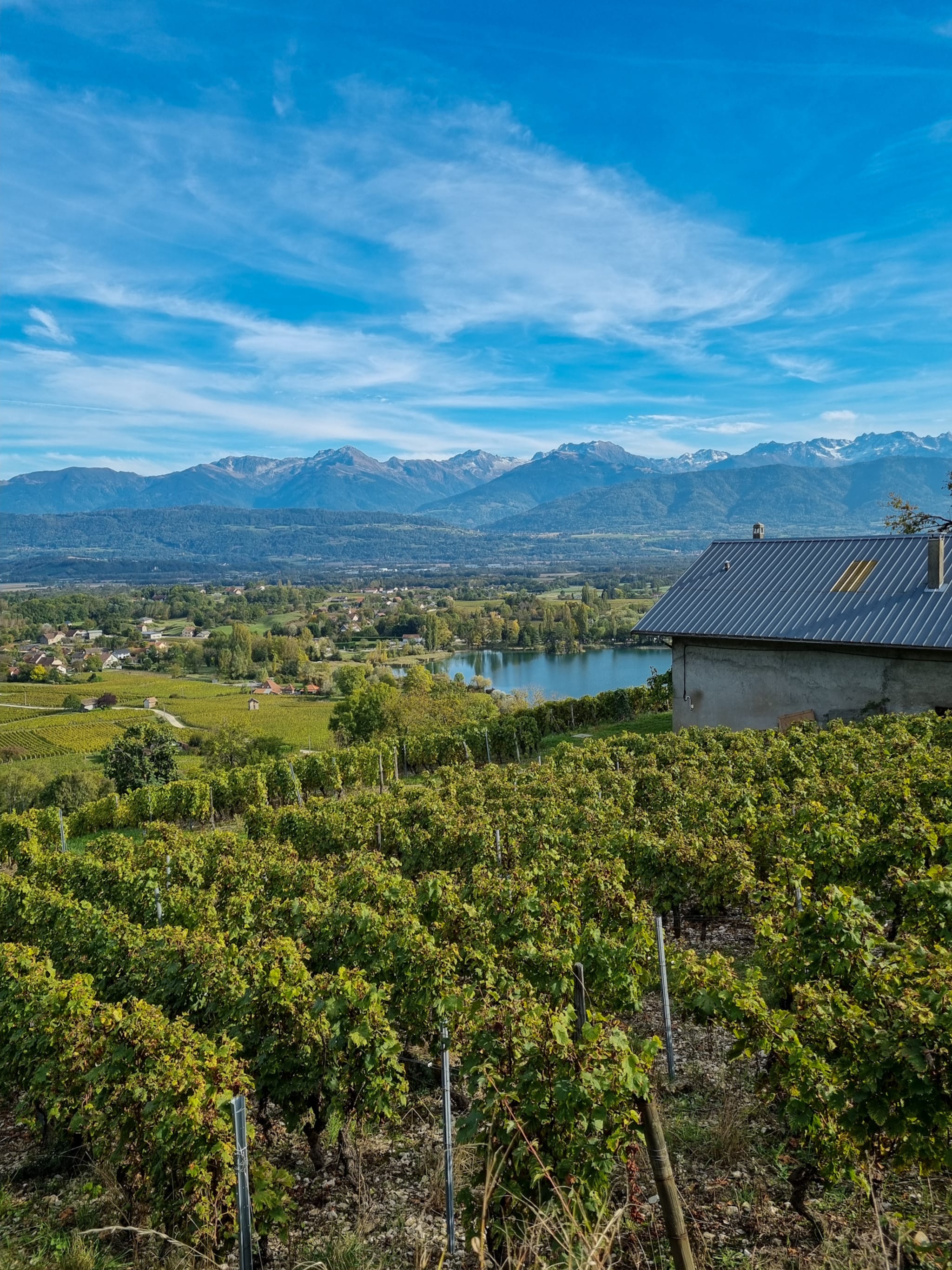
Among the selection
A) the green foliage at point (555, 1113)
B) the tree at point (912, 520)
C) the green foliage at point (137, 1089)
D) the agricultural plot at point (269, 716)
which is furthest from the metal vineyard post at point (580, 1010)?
the agricultural plot at point (269, 716)

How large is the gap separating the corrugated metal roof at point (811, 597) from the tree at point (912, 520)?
415 centimetres

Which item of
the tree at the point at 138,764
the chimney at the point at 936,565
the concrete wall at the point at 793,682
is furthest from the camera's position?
the tree at the point at 138,764

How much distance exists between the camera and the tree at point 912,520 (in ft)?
79.6

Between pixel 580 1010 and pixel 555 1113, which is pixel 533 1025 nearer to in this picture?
pixel 580 1010

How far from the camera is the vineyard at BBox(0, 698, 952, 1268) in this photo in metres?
4.21

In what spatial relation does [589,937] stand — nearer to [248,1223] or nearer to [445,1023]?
[445,1023]

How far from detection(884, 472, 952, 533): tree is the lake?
49.2 metres

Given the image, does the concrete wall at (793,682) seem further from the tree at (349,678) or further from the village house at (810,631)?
the tree at (349,678)

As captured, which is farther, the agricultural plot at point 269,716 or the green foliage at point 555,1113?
the agricultural plot at point 269,716

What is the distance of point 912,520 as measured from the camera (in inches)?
1040

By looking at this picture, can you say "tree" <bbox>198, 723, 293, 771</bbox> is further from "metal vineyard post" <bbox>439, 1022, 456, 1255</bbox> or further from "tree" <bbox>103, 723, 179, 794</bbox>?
"metal vineyard post" <bbox>439, 1022, 456, 1255</bbox>

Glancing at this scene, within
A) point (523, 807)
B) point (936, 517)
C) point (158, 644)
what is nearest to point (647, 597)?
point (158, 644)

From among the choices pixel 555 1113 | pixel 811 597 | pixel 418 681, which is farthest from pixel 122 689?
pixel 555 1113

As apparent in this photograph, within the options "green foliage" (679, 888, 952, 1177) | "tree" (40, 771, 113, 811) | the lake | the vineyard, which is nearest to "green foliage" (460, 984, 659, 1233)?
the vineyard
